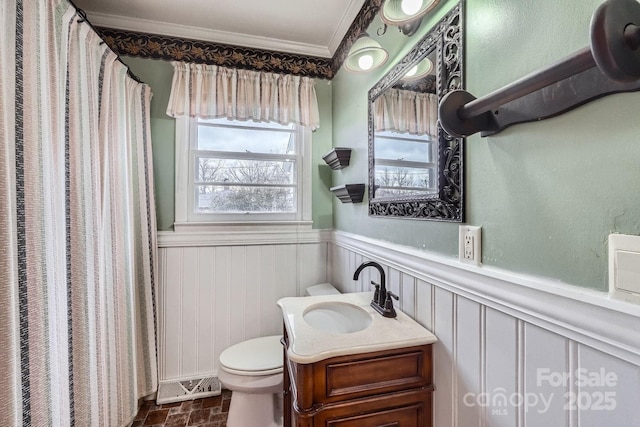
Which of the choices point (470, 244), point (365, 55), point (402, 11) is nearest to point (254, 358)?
point (470, 244)

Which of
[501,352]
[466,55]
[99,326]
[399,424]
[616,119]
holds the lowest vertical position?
[399,424]

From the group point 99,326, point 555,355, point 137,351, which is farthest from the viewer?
point 137,351

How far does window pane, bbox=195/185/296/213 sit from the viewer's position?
2.06 m

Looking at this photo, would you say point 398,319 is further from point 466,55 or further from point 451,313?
point 466,55

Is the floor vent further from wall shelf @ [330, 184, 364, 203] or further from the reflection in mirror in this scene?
the reflection in mirror

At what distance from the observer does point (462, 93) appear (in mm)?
832

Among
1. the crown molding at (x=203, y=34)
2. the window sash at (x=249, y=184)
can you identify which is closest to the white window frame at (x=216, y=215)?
the window sash at (x=249, y=184)

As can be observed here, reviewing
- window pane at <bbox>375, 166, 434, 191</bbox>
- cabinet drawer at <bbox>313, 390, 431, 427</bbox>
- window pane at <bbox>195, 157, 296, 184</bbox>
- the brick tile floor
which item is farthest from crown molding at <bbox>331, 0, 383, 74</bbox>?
the brick tile floor

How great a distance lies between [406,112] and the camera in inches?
49.1

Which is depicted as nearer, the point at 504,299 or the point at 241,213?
the point at 504,299

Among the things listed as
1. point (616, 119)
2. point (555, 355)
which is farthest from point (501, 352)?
point (616, 119)

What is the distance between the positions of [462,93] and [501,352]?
2.34 ft

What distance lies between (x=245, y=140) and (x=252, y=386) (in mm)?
1539

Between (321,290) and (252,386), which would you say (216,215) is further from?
(252,386)
